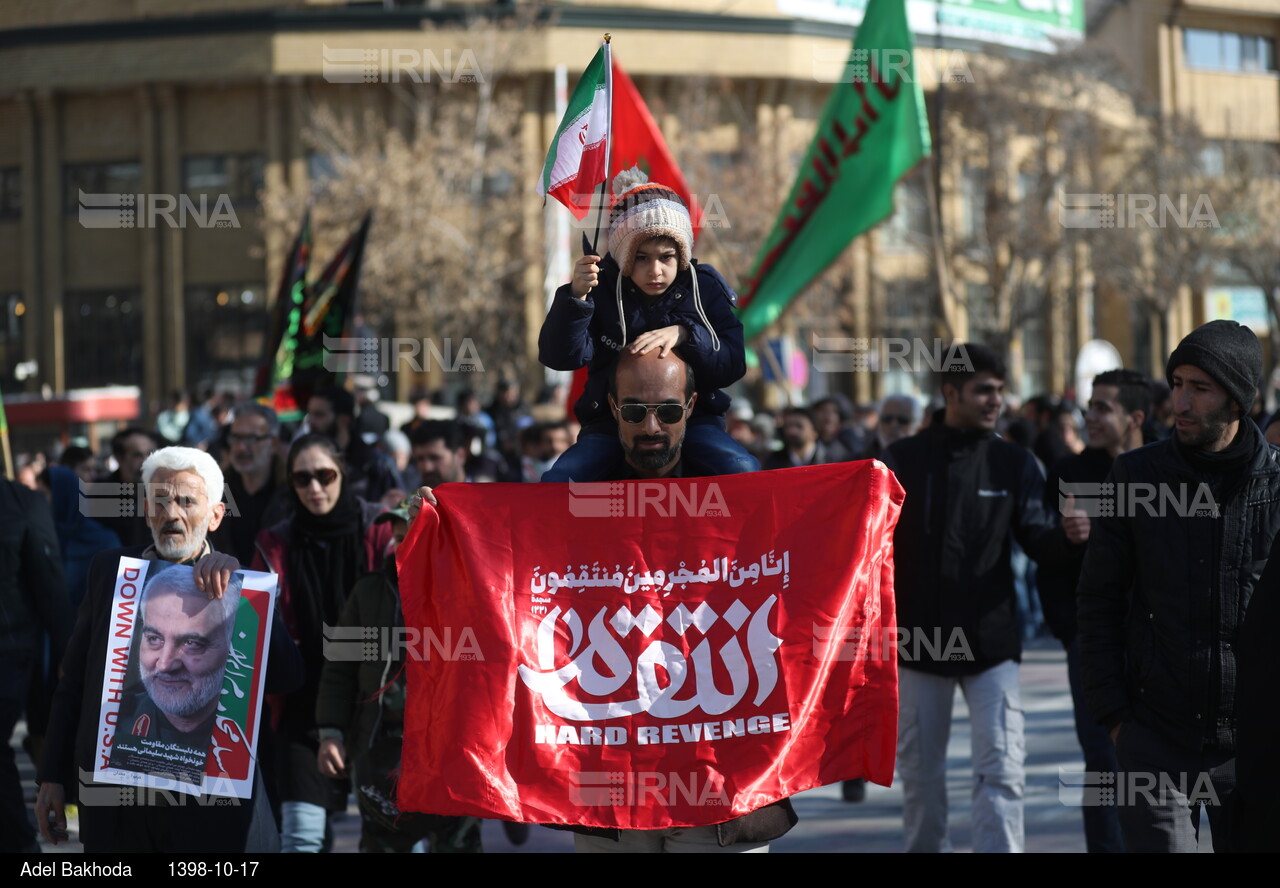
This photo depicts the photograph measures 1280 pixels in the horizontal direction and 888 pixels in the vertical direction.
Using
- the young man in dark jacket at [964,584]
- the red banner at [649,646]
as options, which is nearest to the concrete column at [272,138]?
the young man in dark jacket at [964,584]

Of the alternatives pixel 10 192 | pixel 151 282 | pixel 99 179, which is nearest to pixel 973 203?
pixel 151 282

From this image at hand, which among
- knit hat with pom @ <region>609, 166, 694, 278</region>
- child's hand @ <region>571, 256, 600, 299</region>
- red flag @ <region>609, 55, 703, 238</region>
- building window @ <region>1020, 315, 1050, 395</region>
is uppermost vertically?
building window @ <region>1020, 315, 1050, 395</region>

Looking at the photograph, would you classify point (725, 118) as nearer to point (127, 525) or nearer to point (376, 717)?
point (127, 525)

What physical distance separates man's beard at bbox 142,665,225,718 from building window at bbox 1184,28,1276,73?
53.5 metres

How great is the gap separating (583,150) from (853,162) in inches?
267

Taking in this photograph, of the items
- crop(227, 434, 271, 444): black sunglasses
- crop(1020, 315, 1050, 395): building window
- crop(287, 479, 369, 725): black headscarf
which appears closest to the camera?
crop(287, 479, 369, 725): black headscarf

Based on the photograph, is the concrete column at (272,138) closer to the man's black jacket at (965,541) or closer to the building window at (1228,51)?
the building window at (1228,51)

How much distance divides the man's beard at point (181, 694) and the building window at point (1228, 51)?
53533 millimetres

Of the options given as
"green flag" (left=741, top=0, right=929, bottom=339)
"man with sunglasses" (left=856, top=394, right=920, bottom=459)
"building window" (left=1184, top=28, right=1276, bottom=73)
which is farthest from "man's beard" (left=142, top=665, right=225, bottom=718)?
"building window" (left=1184, top=28, right=1276, bottom=73)

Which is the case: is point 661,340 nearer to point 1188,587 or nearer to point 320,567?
point 1188,587

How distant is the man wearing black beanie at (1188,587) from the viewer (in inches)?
173

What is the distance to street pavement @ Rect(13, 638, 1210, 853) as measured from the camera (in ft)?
24.1

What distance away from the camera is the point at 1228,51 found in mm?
53125

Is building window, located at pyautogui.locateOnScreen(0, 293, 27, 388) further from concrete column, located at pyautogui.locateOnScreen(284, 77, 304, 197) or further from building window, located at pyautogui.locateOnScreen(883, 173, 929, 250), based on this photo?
building window, located at pyautogui.locateOnScreen(883, 173, 929, 250)
